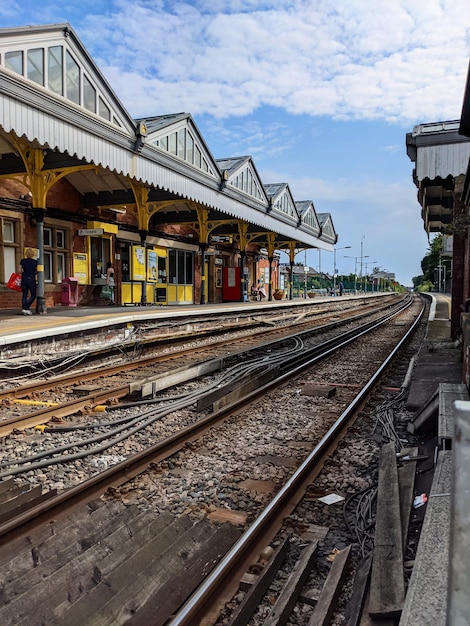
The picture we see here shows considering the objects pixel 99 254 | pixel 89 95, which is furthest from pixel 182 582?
pixel 99 254

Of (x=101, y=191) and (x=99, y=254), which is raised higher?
(x=101, y=191)

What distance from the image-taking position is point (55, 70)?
36.9ft

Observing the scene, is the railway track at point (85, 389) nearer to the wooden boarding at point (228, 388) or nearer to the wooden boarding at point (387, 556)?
the wooden boarding at point (228, 388)

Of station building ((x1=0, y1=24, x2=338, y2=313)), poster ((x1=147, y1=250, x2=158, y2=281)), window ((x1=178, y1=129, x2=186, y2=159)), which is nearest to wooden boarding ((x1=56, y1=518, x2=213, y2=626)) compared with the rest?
station building ((x1=0, y1=24, x2=338, y2=313))

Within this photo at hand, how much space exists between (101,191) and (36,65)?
24.1 ft

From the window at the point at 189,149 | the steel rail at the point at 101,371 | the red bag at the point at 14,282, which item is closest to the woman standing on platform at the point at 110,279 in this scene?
the red bag at the point at 14,282

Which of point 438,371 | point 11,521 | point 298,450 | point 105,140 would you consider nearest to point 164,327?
point 105,140

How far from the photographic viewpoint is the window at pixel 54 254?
16.5 meters

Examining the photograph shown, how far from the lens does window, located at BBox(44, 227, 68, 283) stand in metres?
16.5

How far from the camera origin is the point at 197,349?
39.1ft

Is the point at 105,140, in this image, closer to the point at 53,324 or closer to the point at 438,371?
the point at 53,324

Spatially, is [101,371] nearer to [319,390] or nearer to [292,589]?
[319,390]

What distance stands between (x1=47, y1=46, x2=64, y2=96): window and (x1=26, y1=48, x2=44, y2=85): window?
0.21m

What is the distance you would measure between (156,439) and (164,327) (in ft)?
27.5
